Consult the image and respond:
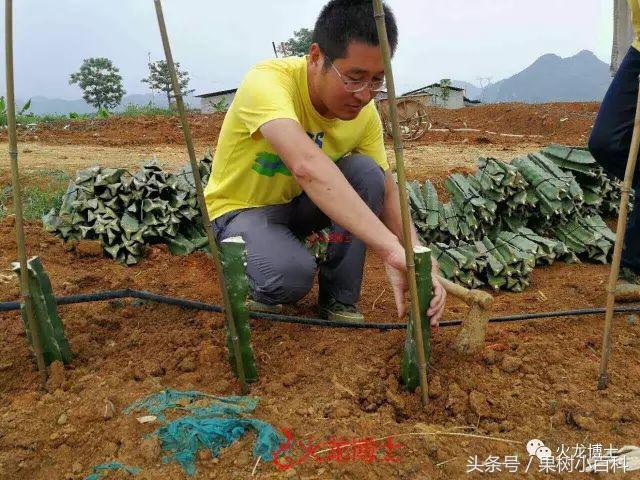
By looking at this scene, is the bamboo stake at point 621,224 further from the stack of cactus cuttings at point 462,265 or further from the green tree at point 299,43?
the green tree at point 299,43

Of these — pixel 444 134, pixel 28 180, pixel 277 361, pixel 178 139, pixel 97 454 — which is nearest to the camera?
pixel 97 454

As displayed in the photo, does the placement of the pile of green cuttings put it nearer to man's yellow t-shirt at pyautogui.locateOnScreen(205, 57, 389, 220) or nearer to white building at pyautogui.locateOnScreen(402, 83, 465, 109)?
man's yellow t-shirt at pyautogui.locateOnScreen(205, 57, 389, 220)

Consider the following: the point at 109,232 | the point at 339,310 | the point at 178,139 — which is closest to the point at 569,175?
the point at 339,310

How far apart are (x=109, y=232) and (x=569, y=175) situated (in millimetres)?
3000

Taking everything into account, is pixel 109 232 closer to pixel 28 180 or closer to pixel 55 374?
pixel 55 374

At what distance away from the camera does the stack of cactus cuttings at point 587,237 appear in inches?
137

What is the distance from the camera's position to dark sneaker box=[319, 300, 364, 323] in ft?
8.05

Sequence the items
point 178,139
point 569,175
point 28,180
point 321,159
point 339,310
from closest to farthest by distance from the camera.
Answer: point 321,159 → point 339,310 → point 569,175 → point 28,180 → point 178,139

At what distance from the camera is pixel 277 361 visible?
205cm

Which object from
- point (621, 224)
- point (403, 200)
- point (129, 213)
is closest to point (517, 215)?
point (621, 224)

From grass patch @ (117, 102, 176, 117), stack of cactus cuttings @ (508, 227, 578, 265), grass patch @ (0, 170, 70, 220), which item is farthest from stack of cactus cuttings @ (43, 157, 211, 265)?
grass patch @ (117, 102, 176, 117)

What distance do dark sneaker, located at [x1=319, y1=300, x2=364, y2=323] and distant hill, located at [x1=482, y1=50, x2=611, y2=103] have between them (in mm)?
116143

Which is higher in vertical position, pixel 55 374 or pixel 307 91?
pixel 307 91

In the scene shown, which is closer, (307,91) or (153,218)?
(307,91)
